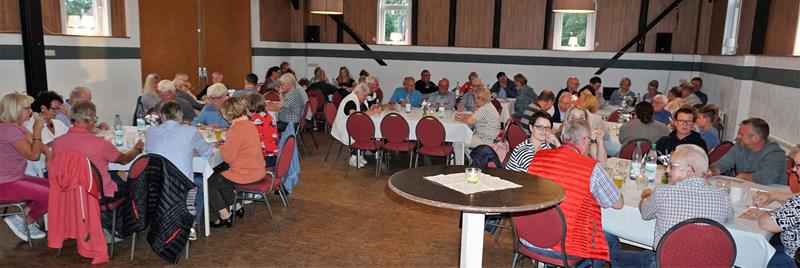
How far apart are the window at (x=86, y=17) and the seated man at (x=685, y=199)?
27.4 feet

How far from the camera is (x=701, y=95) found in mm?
9922

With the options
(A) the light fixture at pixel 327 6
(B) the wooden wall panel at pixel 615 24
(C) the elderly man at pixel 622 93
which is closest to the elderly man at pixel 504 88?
(C) the elderly man at pixel 622 93

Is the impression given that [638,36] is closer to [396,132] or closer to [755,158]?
[396,132]

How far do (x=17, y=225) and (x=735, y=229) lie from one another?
532cm

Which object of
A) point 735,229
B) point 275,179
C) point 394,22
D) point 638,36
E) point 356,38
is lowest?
point 275,179

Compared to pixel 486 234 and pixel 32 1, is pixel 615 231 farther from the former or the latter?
pixel 32 1

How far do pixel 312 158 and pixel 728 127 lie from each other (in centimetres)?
617

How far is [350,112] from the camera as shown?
24.8 ft

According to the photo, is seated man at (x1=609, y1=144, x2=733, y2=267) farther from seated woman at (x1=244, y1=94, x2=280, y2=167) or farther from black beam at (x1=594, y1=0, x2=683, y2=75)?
black beam at (x1=594, y1=0, x2=683, y2=75)

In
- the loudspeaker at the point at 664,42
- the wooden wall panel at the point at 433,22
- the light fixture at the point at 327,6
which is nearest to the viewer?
the light fixture at the point at 327,6

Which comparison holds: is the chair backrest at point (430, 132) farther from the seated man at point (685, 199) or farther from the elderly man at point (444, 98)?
the seated man at point (685, 199)

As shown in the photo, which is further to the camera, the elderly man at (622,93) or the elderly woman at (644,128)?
the elderly man at (622,93)

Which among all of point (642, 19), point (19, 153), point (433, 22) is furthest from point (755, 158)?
point (433, 22)

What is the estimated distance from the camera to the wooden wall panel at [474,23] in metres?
13.8
